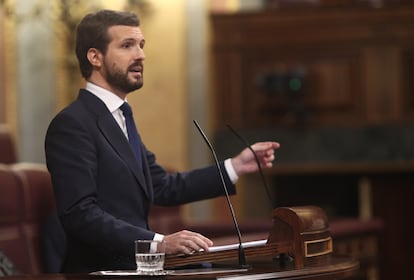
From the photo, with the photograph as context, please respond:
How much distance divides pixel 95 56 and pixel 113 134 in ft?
0.71

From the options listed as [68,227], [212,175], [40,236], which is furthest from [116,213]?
[40,236]

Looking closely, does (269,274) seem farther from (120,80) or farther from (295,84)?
(295,84)

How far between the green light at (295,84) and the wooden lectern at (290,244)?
4.44m

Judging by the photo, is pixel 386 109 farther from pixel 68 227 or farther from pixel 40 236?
pixel 68 227

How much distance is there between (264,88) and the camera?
717 centimetres

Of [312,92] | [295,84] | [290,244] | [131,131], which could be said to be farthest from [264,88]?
[290,244]

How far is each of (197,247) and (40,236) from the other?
1.52 metres

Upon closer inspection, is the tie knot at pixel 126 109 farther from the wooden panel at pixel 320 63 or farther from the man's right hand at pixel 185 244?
the wooden panel at pixel 320 63

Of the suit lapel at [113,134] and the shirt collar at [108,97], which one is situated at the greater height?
the shirt collar at [108,97]

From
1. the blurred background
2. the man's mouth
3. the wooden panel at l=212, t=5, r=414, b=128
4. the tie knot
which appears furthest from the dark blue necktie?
the wooden panel at l=212, t=5, r=414, b=128

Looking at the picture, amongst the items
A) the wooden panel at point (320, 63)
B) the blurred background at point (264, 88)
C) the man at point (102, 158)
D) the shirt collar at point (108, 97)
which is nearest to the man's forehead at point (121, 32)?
the man at point (102, 158)

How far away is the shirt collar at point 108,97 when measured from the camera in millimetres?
2844

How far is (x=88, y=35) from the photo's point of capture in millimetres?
2828

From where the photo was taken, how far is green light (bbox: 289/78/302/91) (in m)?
7.07
